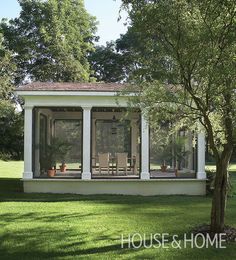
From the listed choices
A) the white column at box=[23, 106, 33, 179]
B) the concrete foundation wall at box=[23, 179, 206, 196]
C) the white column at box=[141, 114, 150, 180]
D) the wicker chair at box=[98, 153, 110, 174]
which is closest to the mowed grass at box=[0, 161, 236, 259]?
the concrete foundation wall at box=[23, 179, 206, 196]

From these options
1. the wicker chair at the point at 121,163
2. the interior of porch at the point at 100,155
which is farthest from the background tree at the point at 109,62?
the wicker chair at the point at 121,163

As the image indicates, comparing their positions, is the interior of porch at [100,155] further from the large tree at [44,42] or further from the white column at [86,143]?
the large tree at [44,42]

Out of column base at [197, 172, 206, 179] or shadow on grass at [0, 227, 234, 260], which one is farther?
column base at [197, 172, 206, 179]

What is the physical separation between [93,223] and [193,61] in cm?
437

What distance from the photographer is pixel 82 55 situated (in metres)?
35.5

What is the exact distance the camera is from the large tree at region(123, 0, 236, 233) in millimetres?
7836

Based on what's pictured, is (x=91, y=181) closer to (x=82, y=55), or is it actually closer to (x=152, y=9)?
(x=152, y=9)

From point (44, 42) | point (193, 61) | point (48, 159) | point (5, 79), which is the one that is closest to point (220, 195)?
point (193, 61)

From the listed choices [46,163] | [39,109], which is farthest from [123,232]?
[39,109]

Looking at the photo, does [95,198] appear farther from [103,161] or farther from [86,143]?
[103,161]

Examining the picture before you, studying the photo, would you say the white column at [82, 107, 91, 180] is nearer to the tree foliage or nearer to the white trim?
the white trim

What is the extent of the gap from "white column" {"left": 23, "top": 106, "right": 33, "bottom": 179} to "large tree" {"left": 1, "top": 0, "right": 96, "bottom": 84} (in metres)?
16.1

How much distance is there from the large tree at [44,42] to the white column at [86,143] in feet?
52.6

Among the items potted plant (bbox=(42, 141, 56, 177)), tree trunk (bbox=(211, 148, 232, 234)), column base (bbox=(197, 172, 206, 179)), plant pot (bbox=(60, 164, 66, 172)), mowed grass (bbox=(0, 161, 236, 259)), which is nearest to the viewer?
mowed grass (bbox=(0, 161, 236, 259))
